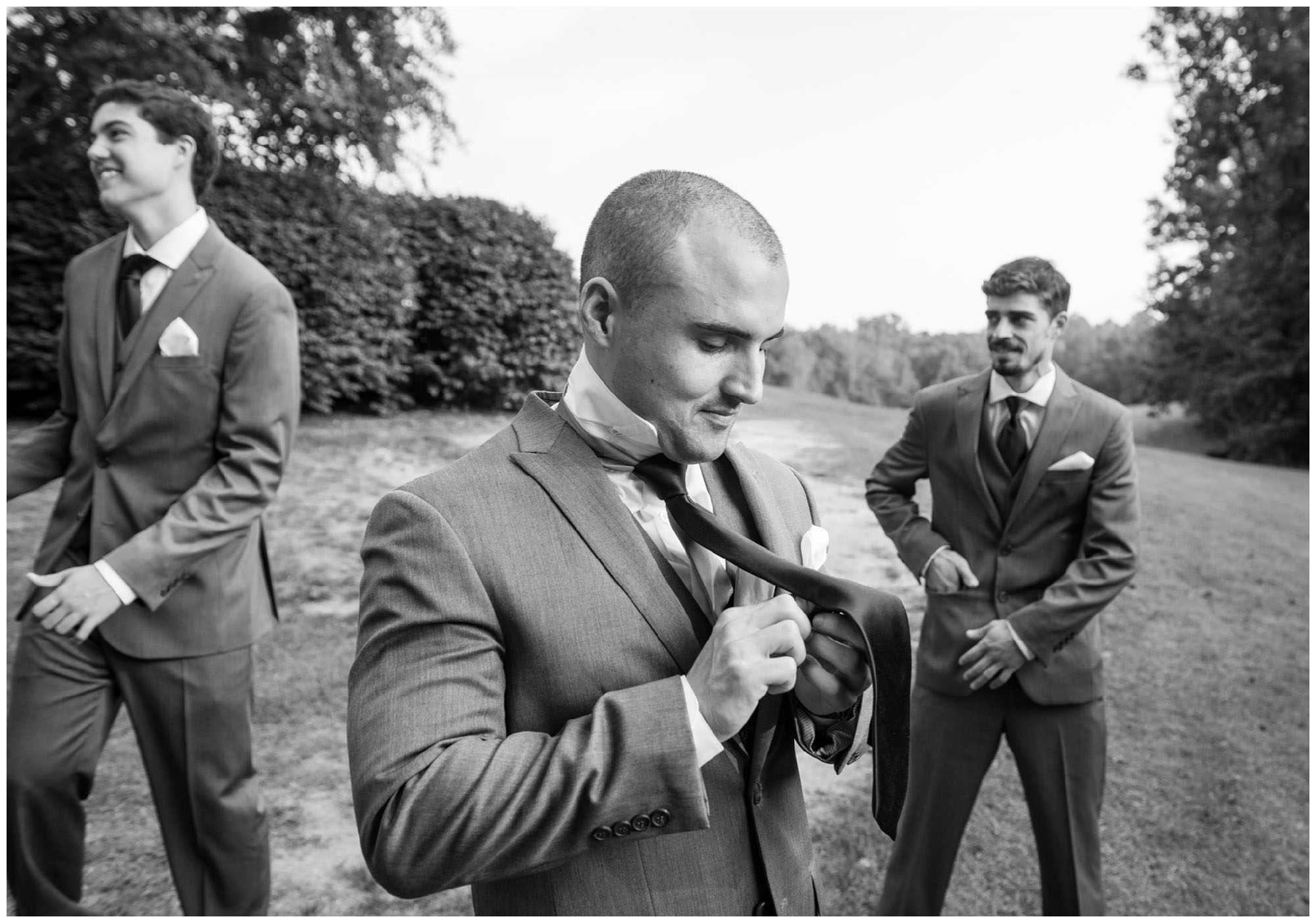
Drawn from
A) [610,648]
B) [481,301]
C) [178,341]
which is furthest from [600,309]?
[481,301]

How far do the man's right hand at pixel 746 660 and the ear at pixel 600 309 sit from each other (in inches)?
20.5

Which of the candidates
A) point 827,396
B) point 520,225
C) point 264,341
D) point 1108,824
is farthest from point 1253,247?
point 264,341

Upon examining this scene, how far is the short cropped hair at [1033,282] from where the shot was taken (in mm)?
3352

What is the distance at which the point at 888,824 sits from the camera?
61.2 inches

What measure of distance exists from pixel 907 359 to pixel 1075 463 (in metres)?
7.27

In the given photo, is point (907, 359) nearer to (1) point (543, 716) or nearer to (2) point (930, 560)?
(2) point (930, 560)

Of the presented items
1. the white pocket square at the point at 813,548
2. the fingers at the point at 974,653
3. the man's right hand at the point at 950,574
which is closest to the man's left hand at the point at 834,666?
the white pocket square at the point at 813,548

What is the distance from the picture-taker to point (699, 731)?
4.60 feet

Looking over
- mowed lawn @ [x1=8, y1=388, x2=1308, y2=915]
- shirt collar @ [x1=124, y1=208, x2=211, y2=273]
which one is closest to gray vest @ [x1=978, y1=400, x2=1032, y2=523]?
mowed lawn @ [x1=8, y1=388, x2=1308, y2=915]

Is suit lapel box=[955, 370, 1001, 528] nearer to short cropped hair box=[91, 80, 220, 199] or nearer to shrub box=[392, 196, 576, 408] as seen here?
short cropped hair box=[91, 80, 220, 199]

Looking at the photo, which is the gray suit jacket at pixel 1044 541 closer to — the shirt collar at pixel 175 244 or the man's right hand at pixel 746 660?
the man's right hand at pixel 746 660

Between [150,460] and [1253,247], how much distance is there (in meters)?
26.3

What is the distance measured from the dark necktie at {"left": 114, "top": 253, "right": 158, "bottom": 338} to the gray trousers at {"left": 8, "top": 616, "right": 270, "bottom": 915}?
109cm

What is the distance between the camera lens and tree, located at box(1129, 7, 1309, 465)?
21.9 m
